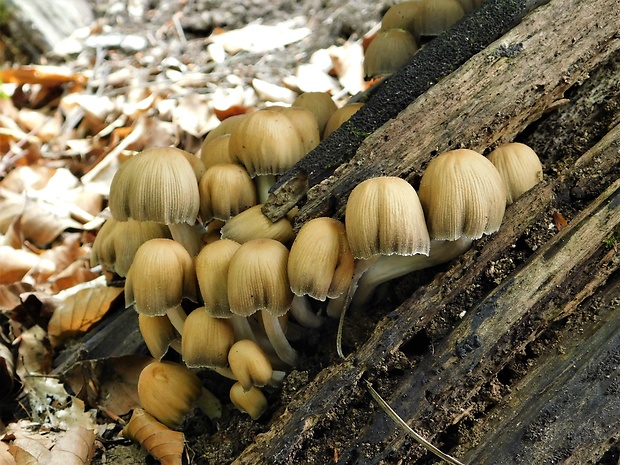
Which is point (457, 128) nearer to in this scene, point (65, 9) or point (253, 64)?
point (253, 64)

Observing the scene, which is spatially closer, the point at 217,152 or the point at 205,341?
the point at 205,341

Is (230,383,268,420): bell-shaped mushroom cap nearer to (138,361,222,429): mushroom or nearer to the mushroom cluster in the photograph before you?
the mushroom cluster

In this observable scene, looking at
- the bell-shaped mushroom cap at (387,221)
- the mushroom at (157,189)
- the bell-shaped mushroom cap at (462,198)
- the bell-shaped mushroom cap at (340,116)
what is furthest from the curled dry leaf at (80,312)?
the bell-shaped mushroom cap at (462,198)

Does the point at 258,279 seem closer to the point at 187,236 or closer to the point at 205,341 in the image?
the point at 205,341

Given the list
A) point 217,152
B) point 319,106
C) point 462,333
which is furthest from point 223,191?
point 462,333

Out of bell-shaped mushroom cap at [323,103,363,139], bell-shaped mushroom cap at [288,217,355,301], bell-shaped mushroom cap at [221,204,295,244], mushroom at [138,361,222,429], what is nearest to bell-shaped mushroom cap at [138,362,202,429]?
mushroom at [138,361,222,429]
